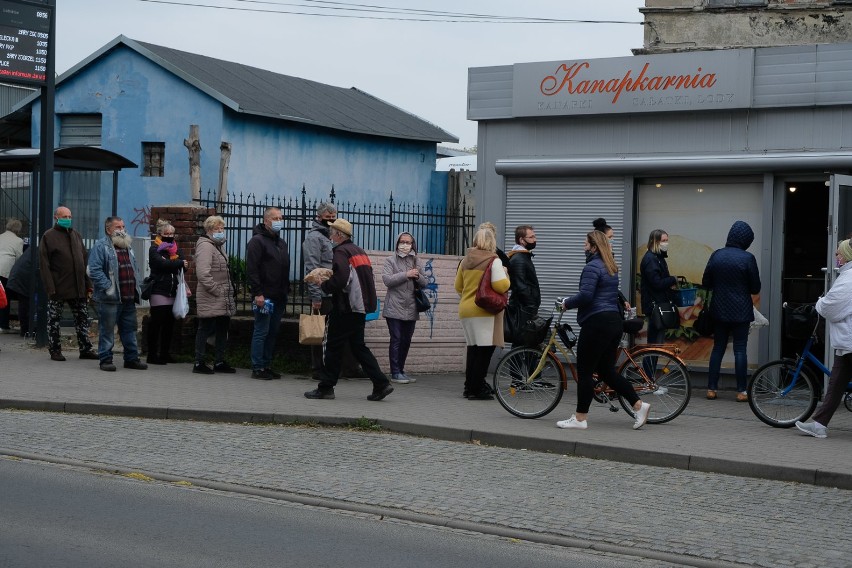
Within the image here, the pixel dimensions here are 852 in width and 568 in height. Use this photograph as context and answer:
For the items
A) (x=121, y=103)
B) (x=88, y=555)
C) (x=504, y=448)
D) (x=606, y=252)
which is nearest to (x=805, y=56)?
(x=606, y=252)

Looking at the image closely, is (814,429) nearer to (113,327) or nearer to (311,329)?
(311,329)

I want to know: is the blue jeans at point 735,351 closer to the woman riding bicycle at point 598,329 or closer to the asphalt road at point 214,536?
the woman riding bicycle at point 598,329

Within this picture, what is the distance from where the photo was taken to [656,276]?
14250 mm

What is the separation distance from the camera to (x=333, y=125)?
30734 mm

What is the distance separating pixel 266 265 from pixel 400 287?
63.5 inches

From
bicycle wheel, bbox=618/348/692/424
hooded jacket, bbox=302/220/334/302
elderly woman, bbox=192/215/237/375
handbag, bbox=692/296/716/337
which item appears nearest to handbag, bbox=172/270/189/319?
elderly woman, bbox=192/215/237/375

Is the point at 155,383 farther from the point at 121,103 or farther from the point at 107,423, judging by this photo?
the point at 121,103

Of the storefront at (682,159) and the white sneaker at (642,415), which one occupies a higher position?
the storefront at (682,159)

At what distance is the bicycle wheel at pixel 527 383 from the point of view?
12.1 meters

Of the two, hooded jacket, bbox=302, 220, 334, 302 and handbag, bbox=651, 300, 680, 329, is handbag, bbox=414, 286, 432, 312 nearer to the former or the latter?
hooded jacket, bbox=302, 220, 334, 302

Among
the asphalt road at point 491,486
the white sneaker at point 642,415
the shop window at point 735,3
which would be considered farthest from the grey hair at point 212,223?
the shop window at point 735,3

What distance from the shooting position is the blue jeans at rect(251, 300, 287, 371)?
49.0ft

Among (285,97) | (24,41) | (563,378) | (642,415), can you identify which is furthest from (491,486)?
(285,97)

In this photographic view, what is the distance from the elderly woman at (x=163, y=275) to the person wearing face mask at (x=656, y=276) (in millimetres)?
5722
